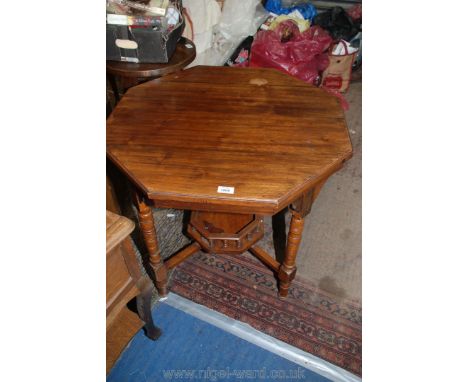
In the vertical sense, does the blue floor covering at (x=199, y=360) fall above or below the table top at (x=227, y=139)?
below

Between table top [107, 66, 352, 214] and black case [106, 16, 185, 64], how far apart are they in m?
0.14

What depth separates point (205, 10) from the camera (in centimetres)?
240

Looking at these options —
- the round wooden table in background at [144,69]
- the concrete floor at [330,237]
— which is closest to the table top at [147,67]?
the round wooden table in background at [144,69]

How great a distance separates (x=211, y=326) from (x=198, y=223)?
47 cm

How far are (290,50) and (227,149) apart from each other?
1.76 m

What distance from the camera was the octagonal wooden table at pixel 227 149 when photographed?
1049 mm

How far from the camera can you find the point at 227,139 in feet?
3.97

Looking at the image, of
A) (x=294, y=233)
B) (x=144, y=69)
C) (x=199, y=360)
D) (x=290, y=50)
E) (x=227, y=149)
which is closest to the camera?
(x=227, y=149)

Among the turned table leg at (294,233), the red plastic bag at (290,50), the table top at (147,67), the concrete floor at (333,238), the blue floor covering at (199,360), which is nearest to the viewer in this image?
the turned table leg at (294,233)

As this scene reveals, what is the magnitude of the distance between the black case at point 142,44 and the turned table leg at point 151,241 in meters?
0.70

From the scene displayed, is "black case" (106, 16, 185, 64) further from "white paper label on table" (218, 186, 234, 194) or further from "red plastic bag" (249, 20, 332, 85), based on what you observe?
"red plastic bag" (249, 20, 332, 85)

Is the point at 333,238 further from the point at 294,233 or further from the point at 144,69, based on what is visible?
the point at 144,69

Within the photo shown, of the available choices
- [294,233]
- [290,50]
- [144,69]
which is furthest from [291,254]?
[290,50]

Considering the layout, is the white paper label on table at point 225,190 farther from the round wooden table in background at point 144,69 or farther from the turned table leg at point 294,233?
the round wooden table in background at point 144,69
